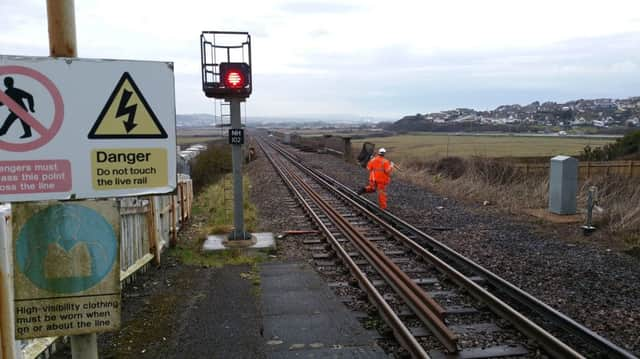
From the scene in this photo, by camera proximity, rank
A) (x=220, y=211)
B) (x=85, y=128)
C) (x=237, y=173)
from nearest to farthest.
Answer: (x=85, y=128)
(x=237, y=173)
(x=220, y=211)

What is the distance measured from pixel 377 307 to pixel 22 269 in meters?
4.42

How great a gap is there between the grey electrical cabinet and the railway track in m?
3.87

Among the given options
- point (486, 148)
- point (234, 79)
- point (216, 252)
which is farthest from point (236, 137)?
point (486, 148)

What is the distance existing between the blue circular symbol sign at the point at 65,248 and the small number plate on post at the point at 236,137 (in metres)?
6.68

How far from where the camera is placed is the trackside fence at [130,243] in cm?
327

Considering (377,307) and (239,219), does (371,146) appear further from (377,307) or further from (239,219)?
(377,307)

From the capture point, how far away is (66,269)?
2424 millimetres

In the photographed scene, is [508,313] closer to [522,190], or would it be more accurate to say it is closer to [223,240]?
[223,240]

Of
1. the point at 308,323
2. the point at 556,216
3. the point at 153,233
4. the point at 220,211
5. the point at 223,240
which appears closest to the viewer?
the point at 308,323

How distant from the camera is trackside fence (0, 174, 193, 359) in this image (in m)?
3.27

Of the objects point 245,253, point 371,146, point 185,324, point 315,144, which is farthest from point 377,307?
point 315,144

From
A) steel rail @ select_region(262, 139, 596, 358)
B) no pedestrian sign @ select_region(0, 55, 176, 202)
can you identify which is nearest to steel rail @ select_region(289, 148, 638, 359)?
steel rail @ select_region(262, 139, 596, 358)

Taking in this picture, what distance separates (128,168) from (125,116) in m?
0.24

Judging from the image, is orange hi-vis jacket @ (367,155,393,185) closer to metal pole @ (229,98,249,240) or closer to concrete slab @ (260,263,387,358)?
metal pole @ (229,98,249,240)
